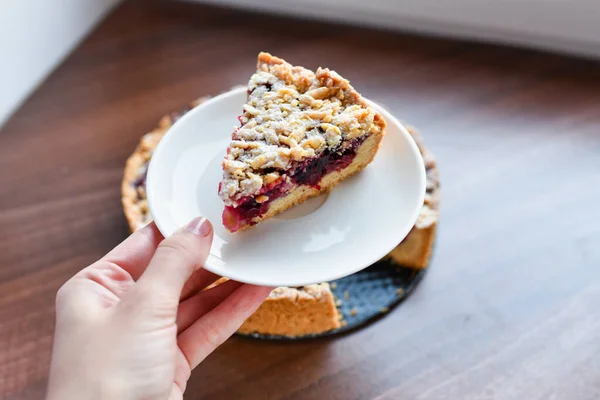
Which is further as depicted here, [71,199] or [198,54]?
[198,54]

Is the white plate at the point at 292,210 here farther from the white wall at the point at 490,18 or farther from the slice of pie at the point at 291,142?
the white wall at the point at 490,18

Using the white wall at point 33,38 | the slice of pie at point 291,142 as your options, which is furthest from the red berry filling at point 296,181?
the white wall at point 33,38

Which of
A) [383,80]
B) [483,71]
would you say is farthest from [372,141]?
[483,71]

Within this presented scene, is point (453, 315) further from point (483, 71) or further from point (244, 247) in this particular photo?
point (483, 71)

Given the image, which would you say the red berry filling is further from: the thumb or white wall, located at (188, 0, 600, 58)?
white wall, located at (188, 0, 600, 58)

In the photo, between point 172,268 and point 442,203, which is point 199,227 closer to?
point 172,268
